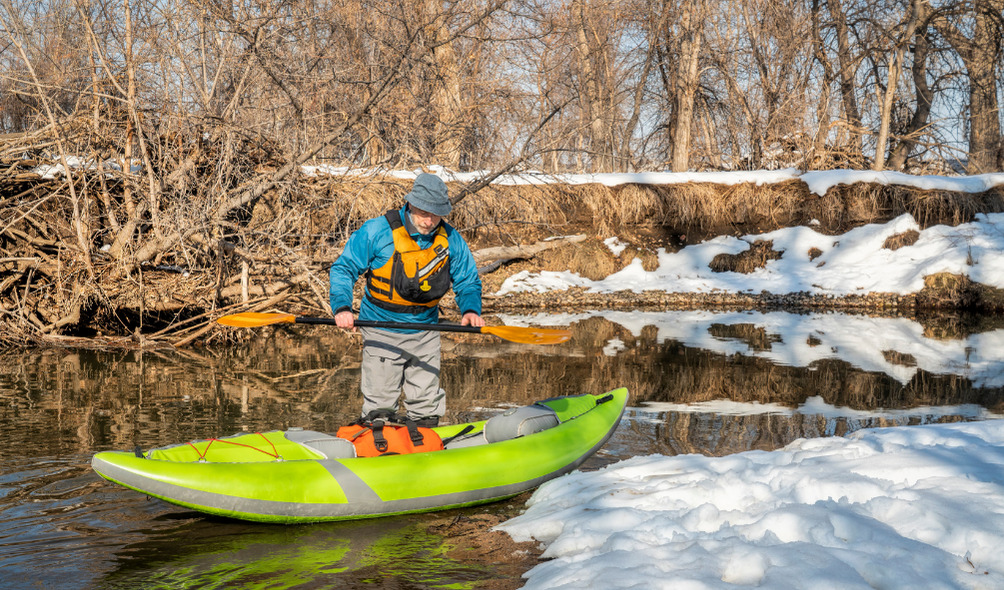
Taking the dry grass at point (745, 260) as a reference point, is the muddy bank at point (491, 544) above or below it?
below

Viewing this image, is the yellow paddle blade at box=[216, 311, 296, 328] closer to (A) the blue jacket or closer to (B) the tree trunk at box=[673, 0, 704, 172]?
(A) the blue jacket

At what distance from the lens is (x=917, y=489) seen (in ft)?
9.50

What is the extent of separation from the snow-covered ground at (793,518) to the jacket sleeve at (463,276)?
1.30 m

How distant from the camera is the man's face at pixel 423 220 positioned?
13.9 feet

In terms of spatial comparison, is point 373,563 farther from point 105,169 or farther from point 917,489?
point 105,169

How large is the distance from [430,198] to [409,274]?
1.56ft

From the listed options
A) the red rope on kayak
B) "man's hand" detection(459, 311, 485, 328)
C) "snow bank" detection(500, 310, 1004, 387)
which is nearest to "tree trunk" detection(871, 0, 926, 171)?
"snow bank" detection(500, 310, 1004, 387)

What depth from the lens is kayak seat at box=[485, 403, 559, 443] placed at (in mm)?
4184

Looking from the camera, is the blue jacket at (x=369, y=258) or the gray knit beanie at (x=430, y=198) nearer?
the gray knit beanie at (x=430, y=198)

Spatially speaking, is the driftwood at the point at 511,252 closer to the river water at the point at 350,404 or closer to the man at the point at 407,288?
the river water at the point at 350,404

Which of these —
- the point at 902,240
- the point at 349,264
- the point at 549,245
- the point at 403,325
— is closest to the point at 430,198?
the point at 349,264

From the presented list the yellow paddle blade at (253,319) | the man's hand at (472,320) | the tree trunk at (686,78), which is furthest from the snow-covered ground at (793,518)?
the tree trunk at (686,78)

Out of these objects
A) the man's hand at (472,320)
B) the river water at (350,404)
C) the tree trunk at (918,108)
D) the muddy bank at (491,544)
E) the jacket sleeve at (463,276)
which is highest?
the tree trunk at (918,108)

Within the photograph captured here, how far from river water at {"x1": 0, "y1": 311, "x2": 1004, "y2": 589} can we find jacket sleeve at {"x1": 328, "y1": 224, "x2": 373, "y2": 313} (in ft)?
4.07
